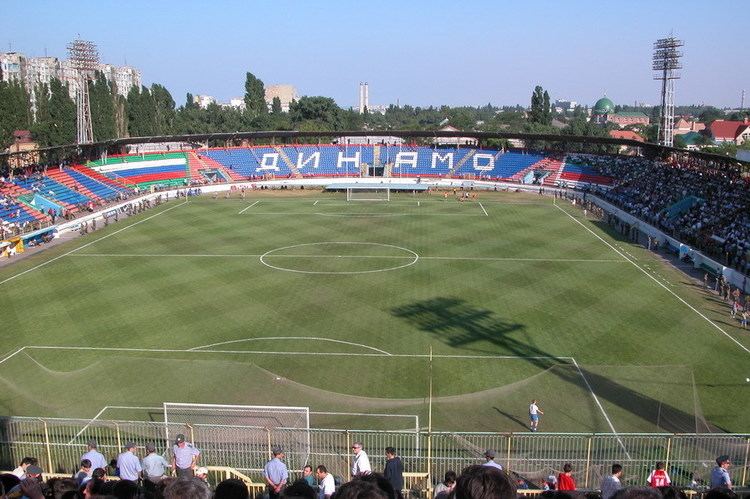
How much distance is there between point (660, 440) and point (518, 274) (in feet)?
65.1

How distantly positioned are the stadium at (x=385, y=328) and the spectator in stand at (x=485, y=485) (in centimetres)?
→ 774

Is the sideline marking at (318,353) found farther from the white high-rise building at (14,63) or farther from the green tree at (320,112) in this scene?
the white high-rise building at (14,63)

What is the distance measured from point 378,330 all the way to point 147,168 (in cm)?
5648

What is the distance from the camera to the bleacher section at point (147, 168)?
6938cm

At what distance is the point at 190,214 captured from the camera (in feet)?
184

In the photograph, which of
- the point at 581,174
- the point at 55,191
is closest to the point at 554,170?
the point at 581,174

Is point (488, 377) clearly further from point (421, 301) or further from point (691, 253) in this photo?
point (691, 253)

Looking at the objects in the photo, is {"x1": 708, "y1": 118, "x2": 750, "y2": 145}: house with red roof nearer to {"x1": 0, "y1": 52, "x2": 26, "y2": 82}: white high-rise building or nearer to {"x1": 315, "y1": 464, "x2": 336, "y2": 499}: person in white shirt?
{"x1": 315, "y1": 464, "x2": 336, "y2": 499}: person in white shirt

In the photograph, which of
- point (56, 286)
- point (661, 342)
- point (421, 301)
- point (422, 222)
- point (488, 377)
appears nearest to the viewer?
point (488, 377)

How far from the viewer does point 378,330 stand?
84.9 feet

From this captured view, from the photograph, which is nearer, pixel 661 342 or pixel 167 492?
pixel 167 492

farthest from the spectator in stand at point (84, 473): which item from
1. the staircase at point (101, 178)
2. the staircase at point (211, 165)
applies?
the staircase at point (211, 165)

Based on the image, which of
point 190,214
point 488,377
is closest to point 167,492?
point 488,377

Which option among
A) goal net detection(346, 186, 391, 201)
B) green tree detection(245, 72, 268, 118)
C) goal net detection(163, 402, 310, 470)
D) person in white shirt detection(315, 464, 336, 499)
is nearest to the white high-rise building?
green tree detection(245, 72, 268, 118)
